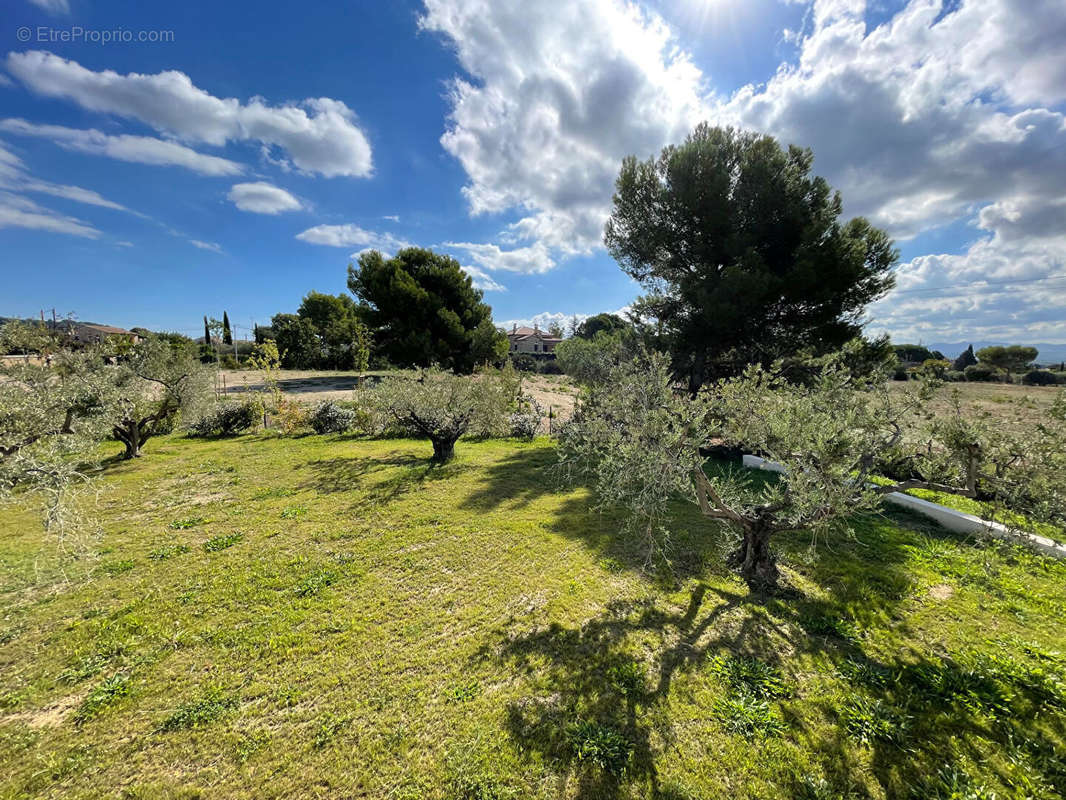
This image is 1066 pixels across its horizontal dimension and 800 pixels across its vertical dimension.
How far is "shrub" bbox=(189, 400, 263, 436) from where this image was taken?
13.7 m

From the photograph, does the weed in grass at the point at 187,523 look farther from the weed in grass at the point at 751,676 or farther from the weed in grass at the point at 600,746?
the weed in grass at the point at 751,676

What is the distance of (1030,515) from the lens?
3.40m

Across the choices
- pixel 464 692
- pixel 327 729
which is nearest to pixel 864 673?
pixel 464 692

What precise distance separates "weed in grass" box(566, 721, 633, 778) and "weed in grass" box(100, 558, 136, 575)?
6468 mm

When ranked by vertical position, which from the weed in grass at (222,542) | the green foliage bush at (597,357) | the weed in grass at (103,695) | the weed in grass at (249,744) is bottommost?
the weed in grass at (249,744)

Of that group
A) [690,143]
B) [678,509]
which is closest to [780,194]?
[690,143]

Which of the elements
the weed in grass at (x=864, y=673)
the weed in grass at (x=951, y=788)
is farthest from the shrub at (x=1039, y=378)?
the weed in grass at (x=951, y=788)

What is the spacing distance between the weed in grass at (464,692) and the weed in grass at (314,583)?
8.24ft

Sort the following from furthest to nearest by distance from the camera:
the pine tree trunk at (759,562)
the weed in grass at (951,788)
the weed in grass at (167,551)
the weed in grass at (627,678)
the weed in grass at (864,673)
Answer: the weed in grass at (167,551) → the pine tree trunk at (759,562) → the weed in grass at (864,673) → the weed in grass at (627,678) → the weed in grass at (951,788)

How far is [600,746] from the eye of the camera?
9.43ft

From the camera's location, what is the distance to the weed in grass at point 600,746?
276 cm

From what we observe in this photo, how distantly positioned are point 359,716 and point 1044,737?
562 cm

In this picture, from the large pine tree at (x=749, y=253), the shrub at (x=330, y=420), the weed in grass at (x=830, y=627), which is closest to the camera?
the weed in grass at (x=830, y=627)

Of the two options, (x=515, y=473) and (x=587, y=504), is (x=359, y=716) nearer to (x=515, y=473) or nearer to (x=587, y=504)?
(x=587, y=504)
